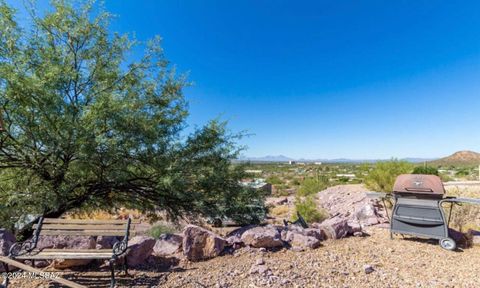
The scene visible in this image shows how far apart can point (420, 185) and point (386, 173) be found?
6.45 meters

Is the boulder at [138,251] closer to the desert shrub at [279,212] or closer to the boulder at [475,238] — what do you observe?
the boulder at [475,238]

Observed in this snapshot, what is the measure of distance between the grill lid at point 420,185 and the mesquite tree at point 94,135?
10.5 ft

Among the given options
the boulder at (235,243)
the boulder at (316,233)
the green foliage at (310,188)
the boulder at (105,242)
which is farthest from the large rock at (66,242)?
the green foliage at (310,188)

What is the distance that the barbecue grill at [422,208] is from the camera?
198 inches

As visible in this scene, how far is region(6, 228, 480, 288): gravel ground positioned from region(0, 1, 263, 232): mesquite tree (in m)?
1.73

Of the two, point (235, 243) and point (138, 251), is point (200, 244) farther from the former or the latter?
point (138, 251)

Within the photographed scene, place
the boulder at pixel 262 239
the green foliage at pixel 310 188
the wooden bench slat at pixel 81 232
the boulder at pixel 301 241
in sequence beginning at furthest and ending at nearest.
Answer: the green foliage at pixel 310 188, the boulder at pixel 301 241, the boulder at pixel 262 239, the wooden bench slat at pixel 81 232

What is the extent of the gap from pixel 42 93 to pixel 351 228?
6.82m

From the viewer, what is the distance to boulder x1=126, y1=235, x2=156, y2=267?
13.9 ft

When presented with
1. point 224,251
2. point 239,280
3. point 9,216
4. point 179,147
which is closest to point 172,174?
point 179,147

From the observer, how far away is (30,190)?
16.4ft

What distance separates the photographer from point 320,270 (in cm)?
398

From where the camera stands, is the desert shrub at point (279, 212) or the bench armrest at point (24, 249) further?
the desert shrub at point (279, 212)

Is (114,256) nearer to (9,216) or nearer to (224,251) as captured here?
(224,251)
